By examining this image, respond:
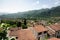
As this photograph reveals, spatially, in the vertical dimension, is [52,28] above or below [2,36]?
below

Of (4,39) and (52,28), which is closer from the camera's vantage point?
(4,39)

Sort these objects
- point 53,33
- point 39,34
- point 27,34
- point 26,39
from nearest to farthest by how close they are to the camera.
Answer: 1. point 26,39
2. point 27,34
3. point 39,34
4. point 53,33

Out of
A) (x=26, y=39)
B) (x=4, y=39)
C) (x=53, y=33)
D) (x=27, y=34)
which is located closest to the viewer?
(x=4, y=39)

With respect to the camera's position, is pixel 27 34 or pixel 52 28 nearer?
pixel 27 34

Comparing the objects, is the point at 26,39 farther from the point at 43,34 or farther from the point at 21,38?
the point at 43,34

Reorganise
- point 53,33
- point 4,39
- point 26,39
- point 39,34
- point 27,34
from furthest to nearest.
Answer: point 53,33, point 39,34, point 27,34, point 26,39, point 4,39

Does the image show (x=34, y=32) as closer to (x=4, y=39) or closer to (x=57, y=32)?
(x=57, y=32)

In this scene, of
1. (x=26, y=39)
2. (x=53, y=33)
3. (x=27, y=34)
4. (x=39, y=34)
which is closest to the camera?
(x=26, y=39)

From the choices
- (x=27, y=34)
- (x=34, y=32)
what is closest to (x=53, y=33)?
(x=34, y=32)

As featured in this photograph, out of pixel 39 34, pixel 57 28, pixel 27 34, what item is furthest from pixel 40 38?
pixel 57 28
